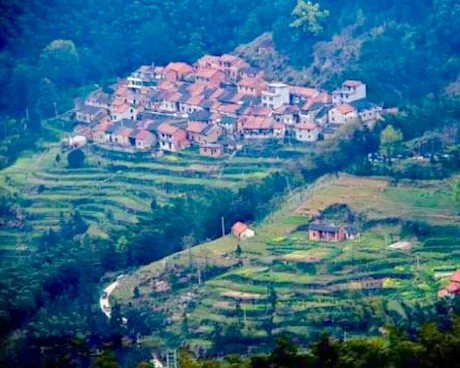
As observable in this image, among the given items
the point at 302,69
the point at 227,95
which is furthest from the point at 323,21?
the point at 227,95

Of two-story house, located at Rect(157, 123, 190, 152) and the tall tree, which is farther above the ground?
the tall tree

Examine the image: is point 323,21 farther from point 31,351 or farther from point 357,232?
point 31,351

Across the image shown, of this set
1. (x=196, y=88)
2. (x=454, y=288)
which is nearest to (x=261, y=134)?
(x=196, y=88)

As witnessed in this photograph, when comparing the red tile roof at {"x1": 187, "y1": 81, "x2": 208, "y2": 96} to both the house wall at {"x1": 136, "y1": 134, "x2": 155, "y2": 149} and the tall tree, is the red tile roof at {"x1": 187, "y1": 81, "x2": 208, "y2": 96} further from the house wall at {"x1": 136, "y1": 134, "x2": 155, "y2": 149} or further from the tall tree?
the tall tree

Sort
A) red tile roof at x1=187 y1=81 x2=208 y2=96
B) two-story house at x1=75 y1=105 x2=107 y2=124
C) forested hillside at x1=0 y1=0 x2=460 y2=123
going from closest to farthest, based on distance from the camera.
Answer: red tile roof at x1=187 y1=81 x2=208 y2=96 → forested hillside at x1=0 y1=0 x2=460 y2=123 → two-story house at x1=75 y1=105 x2=107 y2=124

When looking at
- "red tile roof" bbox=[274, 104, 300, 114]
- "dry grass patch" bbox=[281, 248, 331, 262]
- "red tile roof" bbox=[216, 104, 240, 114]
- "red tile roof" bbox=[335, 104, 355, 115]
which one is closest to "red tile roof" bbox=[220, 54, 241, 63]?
"red tile roof" bbox=[216, 104, 240, 114]

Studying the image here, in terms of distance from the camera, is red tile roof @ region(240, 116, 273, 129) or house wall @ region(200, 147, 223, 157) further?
red tile roof @ region(240, 116, 273, 129)

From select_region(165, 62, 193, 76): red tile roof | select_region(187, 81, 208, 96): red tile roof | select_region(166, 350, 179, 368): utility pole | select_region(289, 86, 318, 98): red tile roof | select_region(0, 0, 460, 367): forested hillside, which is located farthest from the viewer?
select_region(165, 62, 193, 76): red tile roof

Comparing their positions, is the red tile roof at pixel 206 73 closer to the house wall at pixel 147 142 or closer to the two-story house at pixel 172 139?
the two-story house at pixel 172 139
